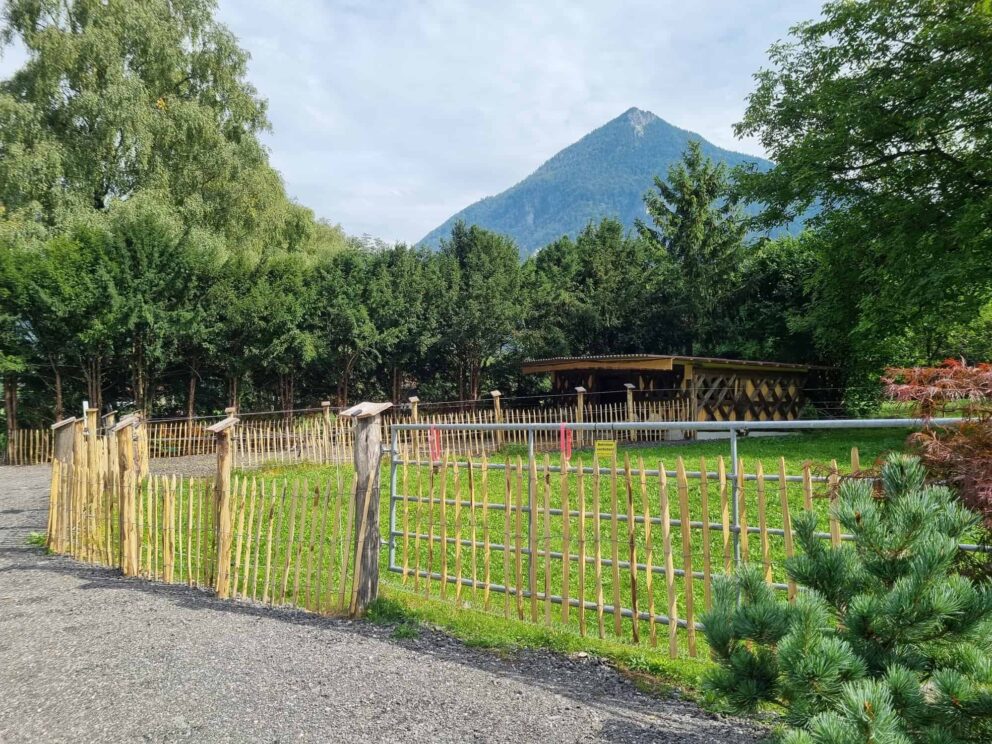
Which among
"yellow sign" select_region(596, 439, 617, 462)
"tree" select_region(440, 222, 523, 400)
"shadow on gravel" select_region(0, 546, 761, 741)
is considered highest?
"tree" select_region(440, 222, 523, 400)

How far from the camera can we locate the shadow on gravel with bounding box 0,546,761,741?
143 inches

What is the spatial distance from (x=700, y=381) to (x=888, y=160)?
736 centimetres

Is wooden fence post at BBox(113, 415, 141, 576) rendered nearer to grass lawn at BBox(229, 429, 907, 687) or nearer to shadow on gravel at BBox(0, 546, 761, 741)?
shadow on gravel at BBox(0, 546, 761, 741)

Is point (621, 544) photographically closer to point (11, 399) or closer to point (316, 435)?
point (316, 435)

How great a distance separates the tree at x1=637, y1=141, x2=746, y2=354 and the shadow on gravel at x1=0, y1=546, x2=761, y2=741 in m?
22.9

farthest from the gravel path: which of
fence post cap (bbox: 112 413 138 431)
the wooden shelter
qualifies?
the wooden shelter

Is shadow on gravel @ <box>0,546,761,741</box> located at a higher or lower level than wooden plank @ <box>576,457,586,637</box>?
lower

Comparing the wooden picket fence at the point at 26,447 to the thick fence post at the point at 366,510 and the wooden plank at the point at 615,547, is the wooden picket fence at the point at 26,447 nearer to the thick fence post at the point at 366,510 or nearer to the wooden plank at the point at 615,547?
the thick fence post at the point at 366,510

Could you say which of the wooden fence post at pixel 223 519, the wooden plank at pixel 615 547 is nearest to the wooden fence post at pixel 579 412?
the wooden fence post at pixel 223 519

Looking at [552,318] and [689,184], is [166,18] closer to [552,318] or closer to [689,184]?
[552,318]

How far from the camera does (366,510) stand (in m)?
5.92

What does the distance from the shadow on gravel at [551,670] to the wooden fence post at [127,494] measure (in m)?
0.47

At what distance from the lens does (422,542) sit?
27.2 feet

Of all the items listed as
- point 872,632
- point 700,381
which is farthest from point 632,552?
point 700,381
